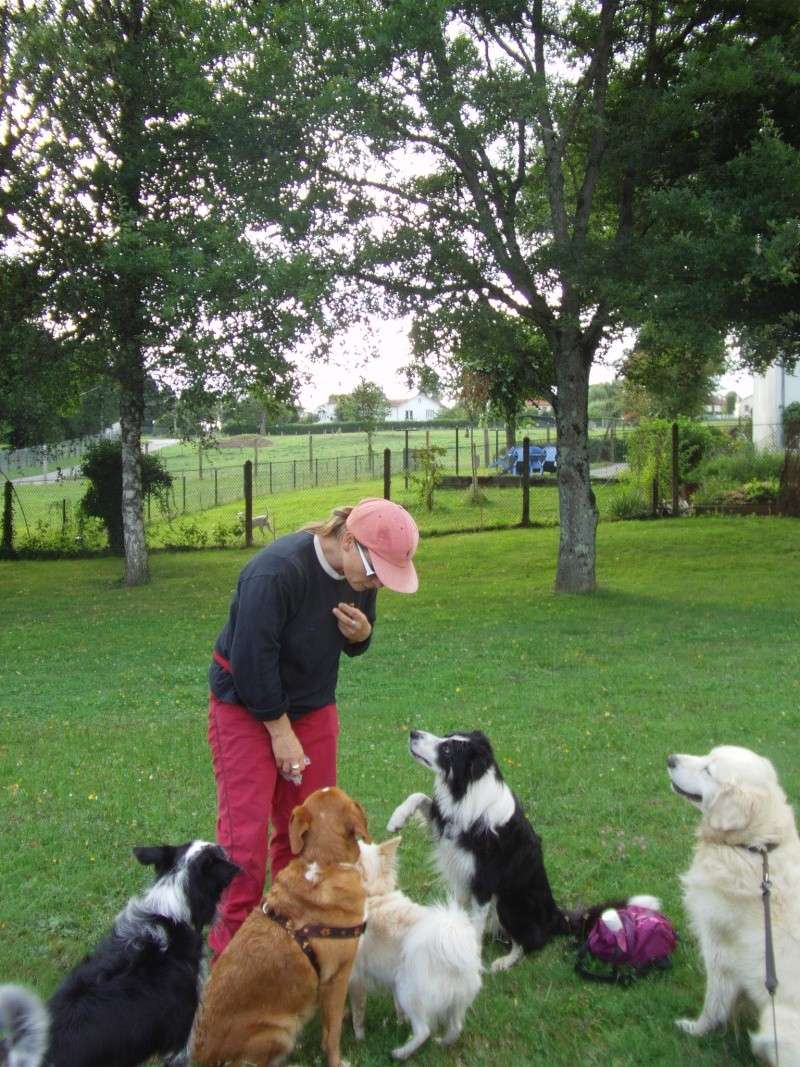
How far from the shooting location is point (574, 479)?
1504cm

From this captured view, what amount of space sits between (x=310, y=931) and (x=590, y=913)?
5.28 ft

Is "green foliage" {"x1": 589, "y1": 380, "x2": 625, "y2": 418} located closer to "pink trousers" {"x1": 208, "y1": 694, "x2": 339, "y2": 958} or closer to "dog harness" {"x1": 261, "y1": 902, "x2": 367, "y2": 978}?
"pink trousers" {"x1": 208, "y1": 694, "x2": 339, "y2": 958}

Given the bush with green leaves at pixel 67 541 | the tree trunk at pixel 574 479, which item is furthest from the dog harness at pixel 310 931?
the bush with green leaves at pixel 67 541

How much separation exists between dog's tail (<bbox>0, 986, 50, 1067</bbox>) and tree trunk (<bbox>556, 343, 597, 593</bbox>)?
1317 centimetres

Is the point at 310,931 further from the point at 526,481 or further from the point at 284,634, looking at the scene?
the point at 526,481

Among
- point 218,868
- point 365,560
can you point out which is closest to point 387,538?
point 365,560

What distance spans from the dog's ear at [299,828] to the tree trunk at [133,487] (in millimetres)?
14190

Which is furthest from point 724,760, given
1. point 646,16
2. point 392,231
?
point 646,16

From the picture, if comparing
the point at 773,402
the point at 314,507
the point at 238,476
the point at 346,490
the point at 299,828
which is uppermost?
the point at 773,402

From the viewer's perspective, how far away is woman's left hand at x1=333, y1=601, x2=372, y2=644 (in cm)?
404

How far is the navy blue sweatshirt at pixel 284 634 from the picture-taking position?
382 cm

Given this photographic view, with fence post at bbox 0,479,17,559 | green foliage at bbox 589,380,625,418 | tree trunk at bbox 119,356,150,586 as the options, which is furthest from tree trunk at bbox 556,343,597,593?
green foliage at bbox 589,380,625,418

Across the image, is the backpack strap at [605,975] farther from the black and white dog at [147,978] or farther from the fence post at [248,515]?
the fence post at [248,515]

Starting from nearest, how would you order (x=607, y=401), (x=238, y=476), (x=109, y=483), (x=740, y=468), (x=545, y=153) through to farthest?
(x=545, y=153) < (x=109, y=483) < (x=740, y=468) < (x=238, y=476) < (x=607, y=401)
